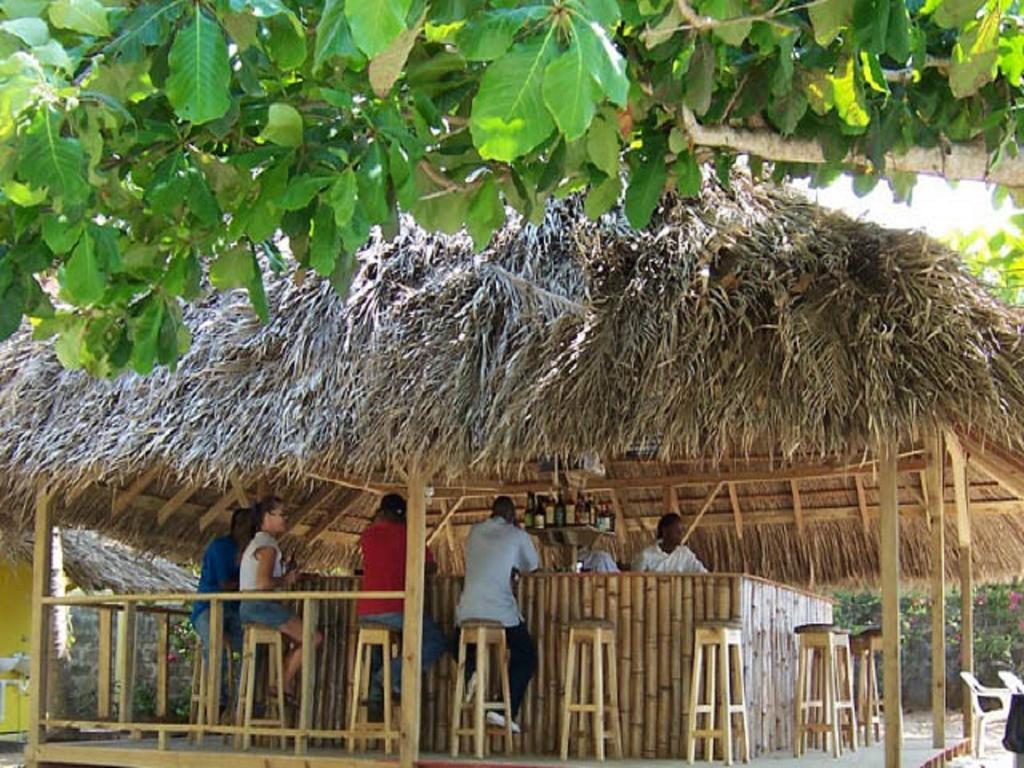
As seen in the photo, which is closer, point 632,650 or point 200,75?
point 200,75

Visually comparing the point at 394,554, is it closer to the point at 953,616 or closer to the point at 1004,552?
the point at 1004,552

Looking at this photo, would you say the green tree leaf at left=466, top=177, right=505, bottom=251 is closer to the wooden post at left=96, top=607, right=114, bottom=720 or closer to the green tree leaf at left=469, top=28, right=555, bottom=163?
the green tree leaf at left=469, top=28, right=555, bottom=163

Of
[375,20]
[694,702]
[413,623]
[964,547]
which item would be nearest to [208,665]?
[413,623]

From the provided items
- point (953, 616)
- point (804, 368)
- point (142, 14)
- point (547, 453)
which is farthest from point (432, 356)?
point (953, 616)

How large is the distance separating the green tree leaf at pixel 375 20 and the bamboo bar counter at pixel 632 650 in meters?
5.39

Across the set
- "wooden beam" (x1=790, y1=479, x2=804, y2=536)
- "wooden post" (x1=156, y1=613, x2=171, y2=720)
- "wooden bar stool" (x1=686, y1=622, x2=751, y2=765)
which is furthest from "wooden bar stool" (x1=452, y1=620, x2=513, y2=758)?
"wooden beam" (x1=790, y1=479, x2=804, y2=536)

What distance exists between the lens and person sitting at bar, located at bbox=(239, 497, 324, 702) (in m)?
8.11

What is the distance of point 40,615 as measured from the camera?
8578 millimetres

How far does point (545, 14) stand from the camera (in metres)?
2.85

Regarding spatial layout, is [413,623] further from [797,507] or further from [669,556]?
[797,507]

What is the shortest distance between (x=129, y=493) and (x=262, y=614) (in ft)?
6.75

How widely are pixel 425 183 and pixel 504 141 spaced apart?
1.32m

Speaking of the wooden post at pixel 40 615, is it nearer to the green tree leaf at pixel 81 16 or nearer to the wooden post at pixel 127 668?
the wooden post at pixel 127 668

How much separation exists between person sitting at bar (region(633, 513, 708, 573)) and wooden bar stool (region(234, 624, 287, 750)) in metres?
2.18
